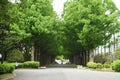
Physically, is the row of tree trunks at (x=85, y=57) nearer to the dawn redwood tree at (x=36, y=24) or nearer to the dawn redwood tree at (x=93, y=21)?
the dawn redwood tree at (x=93, y=21)

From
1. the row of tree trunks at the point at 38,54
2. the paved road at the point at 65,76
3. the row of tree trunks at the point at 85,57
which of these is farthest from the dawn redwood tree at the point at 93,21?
the paved road at the point at 65,76

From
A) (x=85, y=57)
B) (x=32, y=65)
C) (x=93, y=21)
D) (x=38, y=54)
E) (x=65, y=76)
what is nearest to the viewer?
(x=65, y=76)

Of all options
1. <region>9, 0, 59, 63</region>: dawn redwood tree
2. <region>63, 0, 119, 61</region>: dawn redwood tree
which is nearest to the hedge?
<region>9, 0, 59, 63</region>: dawn redwood tree

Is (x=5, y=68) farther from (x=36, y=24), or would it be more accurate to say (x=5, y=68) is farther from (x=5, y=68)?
(x=36, y=24)

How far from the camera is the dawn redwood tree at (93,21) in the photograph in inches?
2454

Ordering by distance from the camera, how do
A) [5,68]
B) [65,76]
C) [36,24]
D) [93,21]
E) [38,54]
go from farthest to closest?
[38,54] < [93,21] < [36,24] < [5,68] < [65,76]

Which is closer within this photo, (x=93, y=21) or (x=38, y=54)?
(x=93, y=21)

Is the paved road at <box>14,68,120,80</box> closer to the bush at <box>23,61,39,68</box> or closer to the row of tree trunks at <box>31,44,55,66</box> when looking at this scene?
the bush at <box>23,61,39,68</box>

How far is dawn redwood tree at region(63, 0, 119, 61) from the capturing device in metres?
62.3

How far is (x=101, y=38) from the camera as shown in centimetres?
6341

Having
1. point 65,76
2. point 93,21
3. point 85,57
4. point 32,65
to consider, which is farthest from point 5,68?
point 85,57

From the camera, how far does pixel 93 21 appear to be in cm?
6309

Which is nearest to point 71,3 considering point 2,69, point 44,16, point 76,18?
point 76,18

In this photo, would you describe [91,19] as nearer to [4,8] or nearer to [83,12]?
[83,12]
